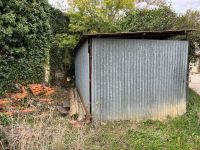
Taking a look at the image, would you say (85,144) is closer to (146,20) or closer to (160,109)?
(160,109)

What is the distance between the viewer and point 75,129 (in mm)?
7574

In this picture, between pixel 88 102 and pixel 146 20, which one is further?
pixel 146 20

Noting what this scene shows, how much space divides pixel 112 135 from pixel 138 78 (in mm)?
2192

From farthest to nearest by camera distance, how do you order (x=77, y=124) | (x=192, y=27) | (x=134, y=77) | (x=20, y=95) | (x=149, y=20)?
(x=149, y=20) < (x=192, y=27) < (x=20, y=95) < (x=134, y=77) < (x=77, y=124)

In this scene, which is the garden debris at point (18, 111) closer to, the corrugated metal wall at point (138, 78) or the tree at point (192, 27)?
the corrugated metal wall at point (138, 78)

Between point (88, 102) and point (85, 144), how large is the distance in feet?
7.96

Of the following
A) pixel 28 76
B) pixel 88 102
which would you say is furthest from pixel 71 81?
pixel 88 102

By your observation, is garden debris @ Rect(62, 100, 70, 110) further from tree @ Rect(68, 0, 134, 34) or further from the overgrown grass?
tree @ Rect(68, 0, 134, 34)

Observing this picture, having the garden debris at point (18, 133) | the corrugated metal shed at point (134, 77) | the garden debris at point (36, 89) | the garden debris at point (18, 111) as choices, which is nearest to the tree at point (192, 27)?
the corrugated metal shed at point (134, 77)

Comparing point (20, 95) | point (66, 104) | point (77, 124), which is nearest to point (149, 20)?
point (66, 104)

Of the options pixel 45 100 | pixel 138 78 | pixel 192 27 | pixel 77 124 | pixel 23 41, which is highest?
pixel 192 27

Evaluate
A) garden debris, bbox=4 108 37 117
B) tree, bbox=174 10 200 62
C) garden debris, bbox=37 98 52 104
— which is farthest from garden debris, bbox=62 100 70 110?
tree, bbox=174 10 200 62

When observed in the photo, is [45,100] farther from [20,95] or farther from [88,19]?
[88,19]

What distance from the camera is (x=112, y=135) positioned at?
7.59 meters
